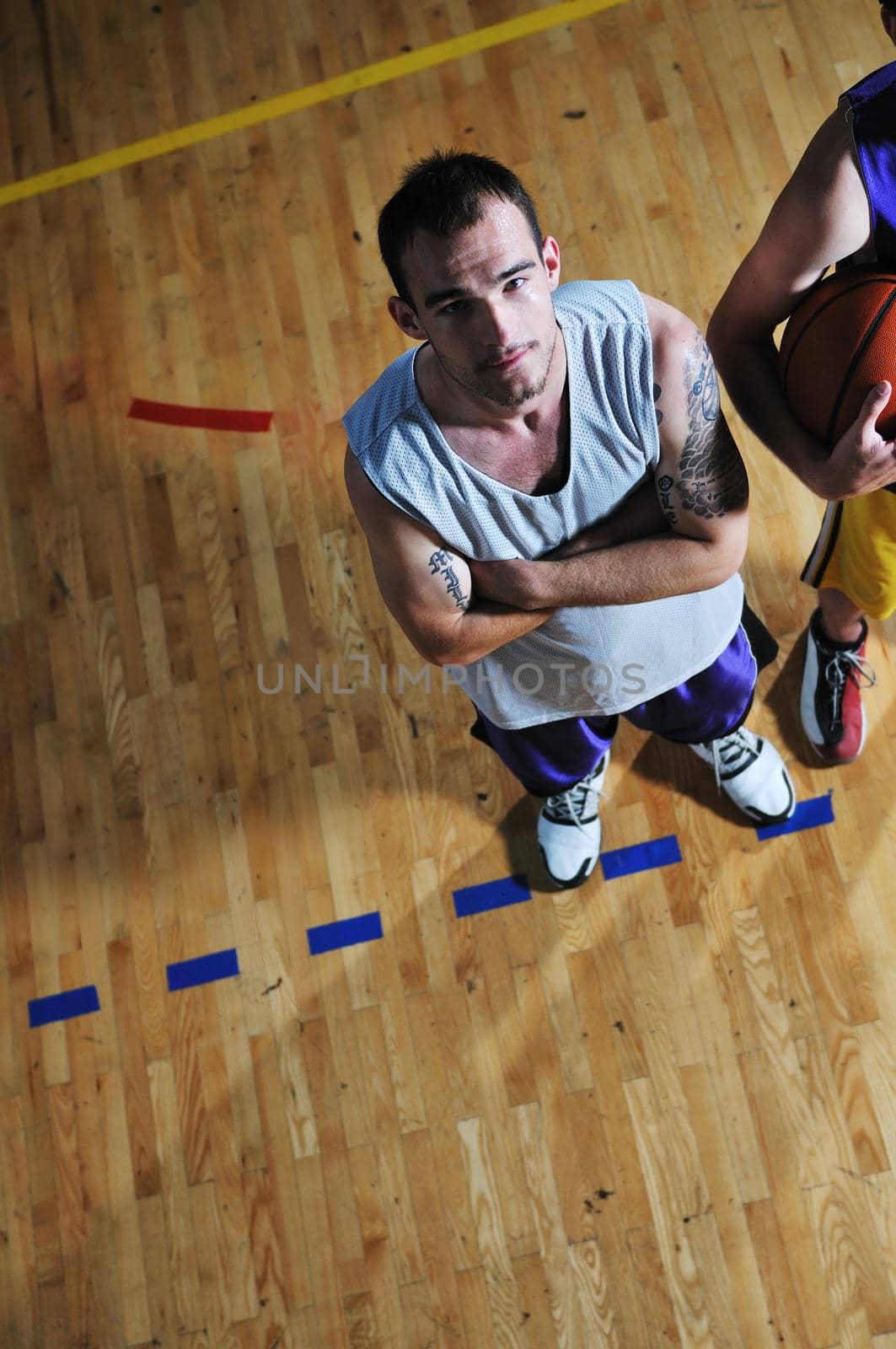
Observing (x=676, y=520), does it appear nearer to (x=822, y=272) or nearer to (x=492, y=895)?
(x=822, y=272)

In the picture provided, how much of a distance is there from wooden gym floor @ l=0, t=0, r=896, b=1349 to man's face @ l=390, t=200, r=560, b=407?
1.31m

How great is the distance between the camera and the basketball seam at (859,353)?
149cm

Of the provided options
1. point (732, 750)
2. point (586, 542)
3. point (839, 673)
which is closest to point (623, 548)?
point (586, 542)

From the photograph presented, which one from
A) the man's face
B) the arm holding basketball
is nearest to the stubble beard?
the man's face

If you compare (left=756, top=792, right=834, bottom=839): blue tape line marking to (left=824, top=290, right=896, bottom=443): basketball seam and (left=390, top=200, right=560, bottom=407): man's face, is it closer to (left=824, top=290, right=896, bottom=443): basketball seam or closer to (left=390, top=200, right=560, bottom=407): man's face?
(left=824, top=290, right=896, bottom=443): basketball seam

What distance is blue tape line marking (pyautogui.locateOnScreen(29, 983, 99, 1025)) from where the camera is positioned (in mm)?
2586

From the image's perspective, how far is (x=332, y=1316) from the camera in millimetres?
2270

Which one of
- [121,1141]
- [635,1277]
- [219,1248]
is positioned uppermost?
[121,1141]

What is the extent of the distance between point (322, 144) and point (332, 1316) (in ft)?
10.3

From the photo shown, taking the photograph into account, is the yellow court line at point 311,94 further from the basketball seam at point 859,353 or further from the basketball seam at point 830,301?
the basketball seam at point 859,353

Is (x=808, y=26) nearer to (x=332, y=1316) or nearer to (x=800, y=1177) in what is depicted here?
(x=800, y=1177)

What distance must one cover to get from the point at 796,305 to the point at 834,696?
1048 mm

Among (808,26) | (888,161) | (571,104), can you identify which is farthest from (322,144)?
(888,161)

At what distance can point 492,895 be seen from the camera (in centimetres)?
250
